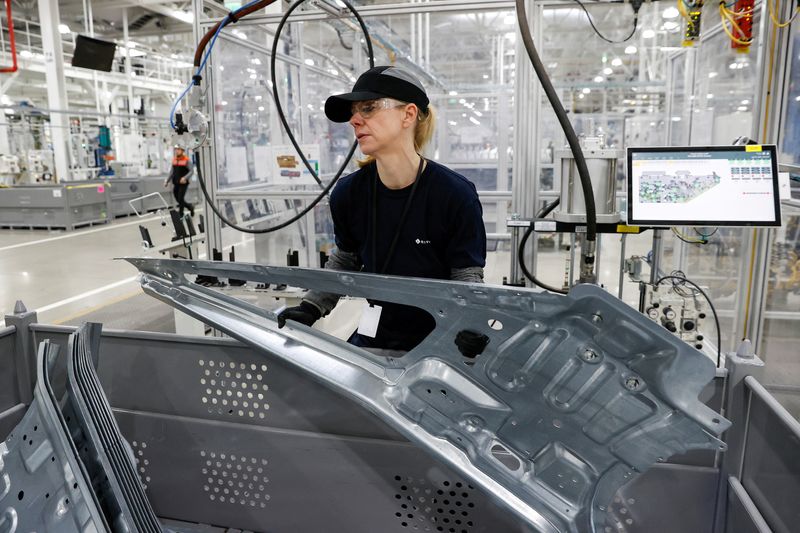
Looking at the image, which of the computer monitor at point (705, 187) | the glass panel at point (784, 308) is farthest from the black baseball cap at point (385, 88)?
the glass panel at point (784, 308)

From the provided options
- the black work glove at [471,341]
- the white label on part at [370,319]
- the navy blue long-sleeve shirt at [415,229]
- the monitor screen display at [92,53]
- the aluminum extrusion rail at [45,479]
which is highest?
the monitor screen display at [92,53]

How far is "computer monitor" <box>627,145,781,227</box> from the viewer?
2367mm

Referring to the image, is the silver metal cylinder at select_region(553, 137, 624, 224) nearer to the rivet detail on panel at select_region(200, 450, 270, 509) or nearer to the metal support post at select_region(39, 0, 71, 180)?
the rivet detail on panel at select_region(200, 450, 270, 509)

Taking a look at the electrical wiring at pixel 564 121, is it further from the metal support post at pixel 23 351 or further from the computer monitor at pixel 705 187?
the metal support post at pixel 23 351

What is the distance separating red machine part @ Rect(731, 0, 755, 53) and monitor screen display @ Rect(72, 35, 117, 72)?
16.1 feet

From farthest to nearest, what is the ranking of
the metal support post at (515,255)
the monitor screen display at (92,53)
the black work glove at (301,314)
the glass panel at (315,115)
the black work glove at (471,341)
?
the monitor screen display at (92,53) → the glass panel at (315,115) → the metal support post at (515,255) → the black work glove at (301,314) → the black work glove at (471,341)

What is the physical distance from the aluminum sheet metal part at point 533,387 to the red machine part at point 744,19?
2.68 metres

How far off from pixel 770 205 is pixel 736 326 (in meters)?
1.18

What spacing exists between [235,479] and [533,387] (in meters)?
0.82

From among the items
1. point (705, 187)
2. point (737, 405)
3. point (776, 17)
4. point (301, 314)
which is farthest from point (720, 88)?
point (301, 314)

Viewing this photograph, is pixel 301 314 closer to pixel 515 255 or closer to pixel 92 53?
pixel 515 255

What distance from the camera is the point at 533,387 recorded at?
3.44ft

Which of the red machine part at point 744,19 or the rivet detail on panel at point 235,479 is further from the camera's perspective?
the red machine part at point 744,19

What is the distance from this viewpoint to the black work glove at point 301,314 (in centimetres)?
128
